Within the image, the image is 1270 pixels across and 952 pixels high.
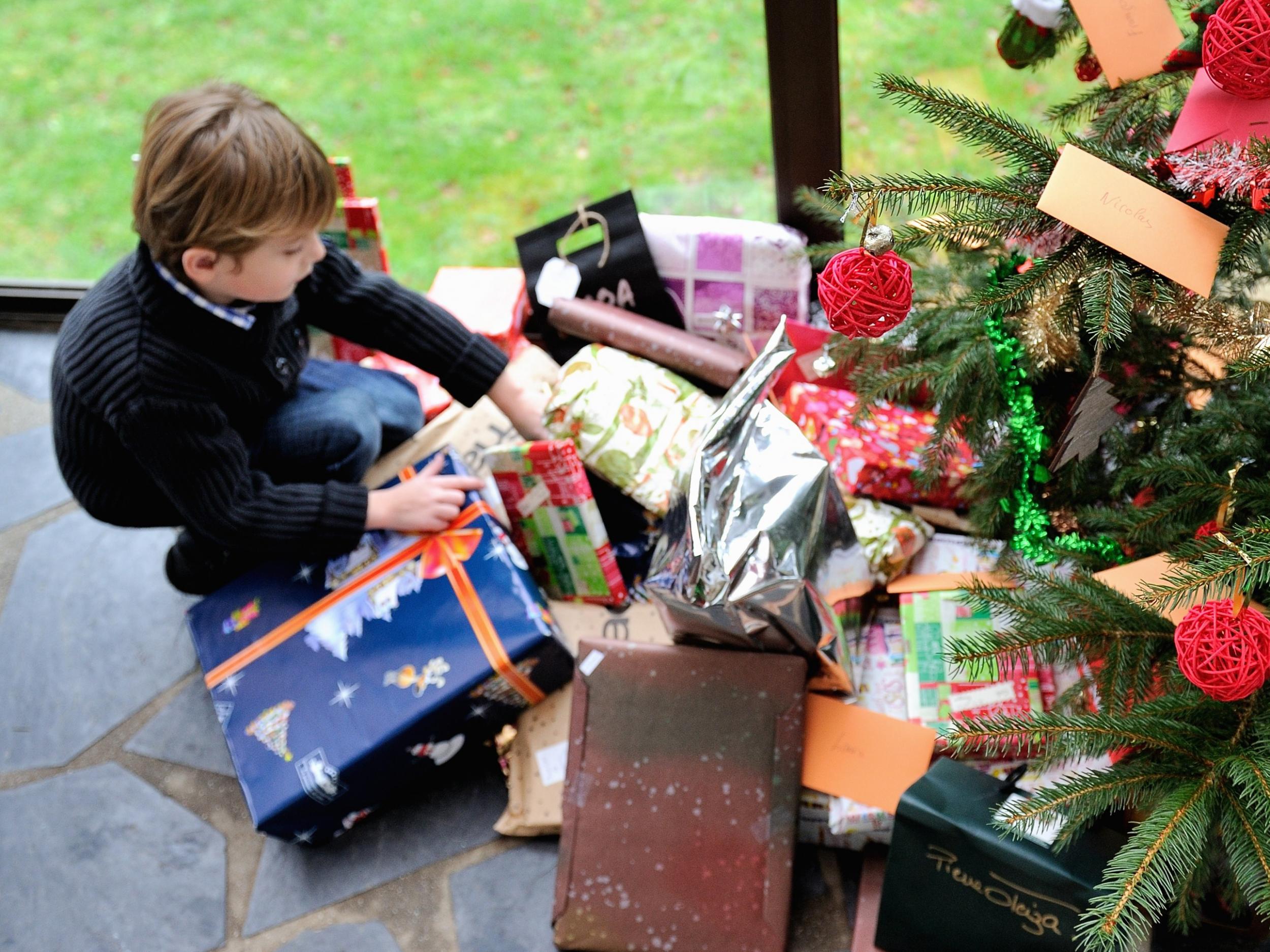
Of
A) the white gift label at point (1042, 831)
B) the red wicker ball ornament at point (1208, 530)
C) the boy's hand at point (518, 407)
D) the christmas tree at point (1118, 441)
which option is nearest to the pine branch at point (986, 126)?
the christmas tree at point (1118, 441)

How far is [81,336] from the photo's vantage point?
51.9 inches

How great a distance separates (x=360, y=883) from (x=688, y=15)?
1.94m

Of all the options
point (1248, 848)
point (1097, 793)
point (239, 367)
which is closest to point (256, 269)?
point (239, 367)

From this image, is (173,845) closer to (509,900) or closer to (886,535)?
(509,900)

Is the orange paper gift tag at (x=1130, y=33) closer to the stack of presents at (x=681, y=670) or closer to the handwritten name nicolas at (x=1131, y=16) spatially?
the handwritten name nicolas at (x=1131, y=16)

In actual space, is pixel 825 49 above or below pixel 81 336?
above

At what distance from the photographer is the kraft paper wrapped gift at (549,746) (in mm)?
1389

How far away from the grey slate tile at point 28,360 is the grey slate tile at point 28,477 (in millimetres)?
110

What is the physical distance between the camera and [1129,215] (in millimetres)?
842

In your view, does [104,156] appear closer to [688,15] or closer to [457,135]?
[457,135]

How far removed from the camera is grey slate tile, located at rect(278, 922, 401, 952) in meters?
1.34

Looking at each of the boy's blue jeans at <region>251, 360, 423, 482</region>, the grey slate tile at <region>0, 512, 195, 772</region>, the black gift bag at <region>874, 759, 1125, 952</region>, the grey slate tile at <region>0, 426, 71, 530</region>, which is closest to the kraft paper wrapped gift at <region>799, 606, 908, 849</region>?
the black gift bag at <region>874, 759, 1125, 952</region>

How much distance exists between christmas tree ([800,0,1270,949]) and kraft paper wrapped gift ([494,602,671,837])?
54cm

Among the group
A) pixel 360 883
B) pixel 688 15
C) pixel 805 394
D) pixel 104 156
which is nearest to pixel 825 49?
pixel 805 394
